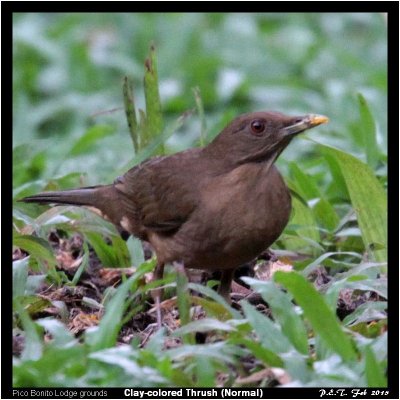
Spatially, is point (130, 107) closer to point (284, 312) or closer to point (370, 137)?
point (370, 137)

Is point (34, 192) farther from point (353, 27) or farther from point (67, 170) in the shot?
point (353, 27)

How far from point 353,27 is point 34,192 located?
6612 mm

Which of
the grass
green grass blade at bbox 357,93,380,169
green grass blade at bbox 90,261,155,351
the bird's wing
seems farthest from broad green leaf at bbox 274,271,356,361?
green grass blade at bbox 357,93,380,169

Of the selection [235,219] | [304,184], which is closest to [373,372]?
[235,219]

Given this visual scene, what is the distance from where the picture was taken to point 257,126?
6262 mm

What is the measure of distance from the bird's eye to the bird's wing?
1.48 ft

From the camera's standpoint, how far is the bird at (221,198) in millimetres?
5973

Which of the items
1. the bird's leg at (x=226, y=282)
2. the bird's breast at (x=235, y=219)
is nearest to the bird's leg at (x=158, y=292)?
the bird's breast at (x=235, y=219)

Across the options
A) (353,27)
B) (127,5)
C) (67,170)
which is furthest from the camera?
(353,27)

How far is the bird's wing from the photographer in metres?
6.29

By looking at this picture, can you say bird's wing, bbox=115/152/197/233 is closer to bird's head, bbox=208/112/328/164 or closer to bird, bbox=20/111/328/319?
bird, bbox=20/111/328/319

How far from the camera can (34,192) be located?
7.75 meters

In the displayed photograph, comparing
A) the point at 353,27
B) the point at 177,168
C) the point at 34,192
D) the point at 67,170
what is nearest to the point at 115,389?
the point at 177,168

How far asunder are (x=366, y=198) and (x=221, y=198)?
1056 millimetres
